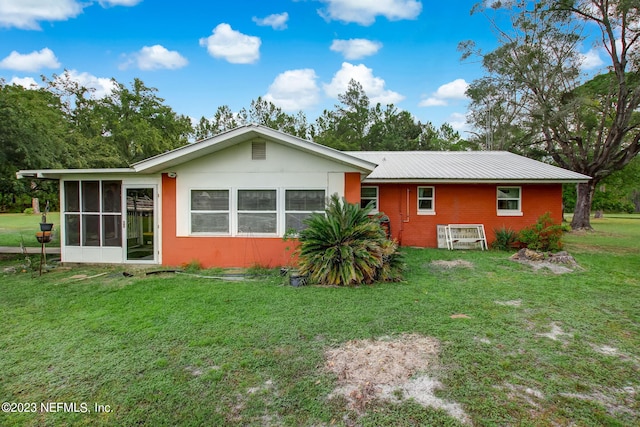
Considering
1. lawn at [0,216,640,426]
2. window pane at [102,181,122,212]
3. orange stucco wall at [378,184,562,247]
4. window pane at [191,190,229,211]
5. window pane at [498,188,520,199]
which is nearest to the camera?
lawn at [0,216,640,426]

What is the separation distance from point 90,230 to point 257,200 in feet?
14.7

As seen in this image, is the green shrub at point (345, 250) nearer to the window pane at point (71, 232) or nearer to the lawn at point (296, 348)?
the lawn at point (296, 348)

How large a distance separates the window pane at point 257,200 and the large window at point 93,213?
3.19m

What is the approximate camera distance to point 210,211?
793 centimetres

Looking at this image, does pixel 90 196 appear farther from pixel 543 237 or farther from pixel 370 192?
pixel 543 237

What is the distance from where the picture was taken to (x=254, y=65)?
55.7 ft

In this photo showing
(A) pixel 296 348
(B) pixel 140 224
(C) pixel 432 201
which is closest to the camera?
(A) pixel 296 348

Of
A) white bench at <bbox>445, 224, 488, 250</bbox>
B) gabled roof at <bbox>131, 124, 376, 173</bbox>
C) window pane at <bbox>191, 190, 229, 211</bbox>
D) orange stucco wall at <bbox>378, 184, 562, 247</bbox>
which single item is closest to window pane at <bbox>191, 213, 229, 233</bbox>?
window pane at <bbox>191, 190, 229, 211</bbox>

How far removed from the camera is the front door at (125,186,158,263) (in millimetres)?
8211

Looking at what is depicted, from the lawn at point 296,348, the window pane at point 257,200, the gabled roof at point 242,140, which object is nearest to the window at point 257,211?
the window pane at point 257,200

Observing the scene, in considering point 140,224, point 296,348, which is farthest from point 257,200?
point 140,224

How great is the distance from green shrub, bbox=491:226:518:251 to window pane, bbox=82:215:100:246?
11.9 meters

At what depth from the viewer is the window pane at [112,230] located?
8102 millimetres

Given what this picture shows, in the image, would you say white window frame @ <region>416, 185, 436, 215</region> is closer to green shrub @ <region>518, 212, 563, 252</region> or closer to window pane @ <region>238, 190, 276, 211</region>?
green shrub @ <region>518, 212, 563, 252</region>
